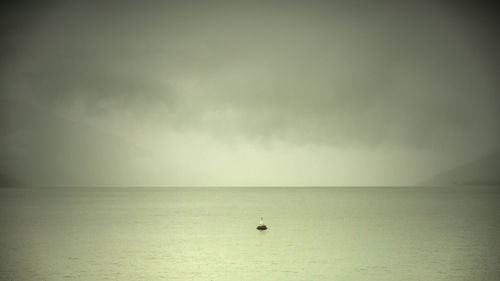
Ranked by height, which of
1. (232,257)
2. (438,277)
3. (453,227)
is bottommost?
(438,277)

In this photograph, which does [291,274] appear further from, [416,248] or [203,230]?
[203,230]

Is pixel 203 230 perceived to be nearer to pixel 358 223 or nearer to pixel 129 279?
pixel 358 223

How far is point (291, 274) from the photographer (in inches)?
1395

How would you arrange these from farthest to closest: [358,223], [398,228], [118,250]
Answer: [358,223]
[398,228]
[118,250]

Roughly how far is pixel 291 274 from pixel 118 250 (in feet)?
65.2

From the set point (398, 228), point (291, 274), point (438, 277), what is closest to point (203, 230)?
point (398, 228)

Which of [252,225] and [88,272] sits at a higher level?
[252,225]

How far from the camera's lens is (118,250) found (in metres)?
46.8

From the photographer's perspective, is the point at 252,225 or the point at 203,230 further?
the point at 252,225

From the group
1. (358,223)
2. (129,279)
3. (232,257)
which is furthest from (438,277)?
(358,223)

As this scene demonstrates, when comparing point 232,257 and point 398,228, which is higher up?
point 398,228

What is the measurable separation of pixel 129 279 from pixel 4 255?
52.0 feet

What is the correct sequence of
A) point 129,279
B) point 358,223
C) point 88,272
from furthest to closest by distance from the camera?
point 358,223 → point 88,272 → point 129,279

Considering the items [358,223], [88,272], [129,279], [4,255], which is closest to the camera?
[129,279]
